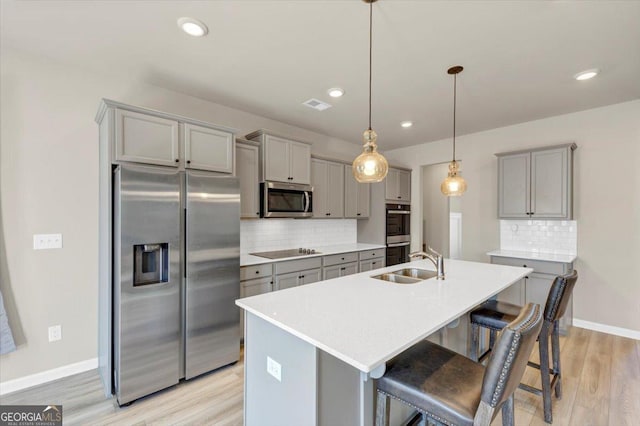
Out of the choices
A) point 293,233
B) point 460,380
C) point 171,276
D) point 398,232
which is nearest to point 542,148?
point 398,232

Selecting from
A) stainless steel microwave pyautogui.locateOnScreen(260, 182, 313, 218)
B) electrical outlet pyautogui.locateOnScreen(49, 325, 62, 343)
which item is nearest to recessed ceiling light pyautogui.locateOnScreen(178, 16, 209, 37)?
stainless steel microwave pyautogui.locateOnScreen(260, 182, 313, 218)

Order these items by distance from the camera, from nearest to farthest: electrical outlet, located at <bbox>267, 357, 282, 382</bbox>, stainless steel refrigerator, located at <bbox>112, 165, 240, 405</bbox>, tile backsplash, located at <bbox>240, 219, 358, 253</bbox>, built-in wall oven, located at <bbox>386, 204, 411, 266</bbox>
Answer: electrical outlet, located at <bbox>267, 357, 282, 382</bbox>, stainless steel refrigerator, located at <bbox>112, 165, 240, 405</bbox>, tile backsplash, located at <bbox>240, 219, 358, 253</bbox>, built-in wall oven, located at <bbox>386, 204, 411, 266</bbox>

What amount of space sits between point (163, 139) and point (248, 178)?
1042 millimetres

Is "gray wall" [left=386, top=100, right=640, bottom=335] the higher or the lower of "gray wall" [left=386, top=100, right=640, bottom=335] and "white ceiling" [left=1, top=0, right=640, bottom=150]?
the lower

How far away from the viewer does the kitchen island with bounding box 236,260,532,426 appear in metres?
1.22

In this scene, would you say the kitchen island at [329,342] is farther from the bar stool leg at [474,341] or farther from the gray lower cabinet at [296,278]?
the gray lower cabinet at [296,278]

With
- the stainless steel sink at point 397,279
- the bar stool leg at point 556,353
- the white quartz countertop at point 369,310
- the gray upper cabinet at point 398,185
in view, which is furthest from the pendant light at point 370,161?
the gray upper cabinet at point 398,185

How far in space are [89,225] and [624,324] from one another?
19.0 feet

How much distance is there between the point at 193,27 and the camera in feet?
6.62

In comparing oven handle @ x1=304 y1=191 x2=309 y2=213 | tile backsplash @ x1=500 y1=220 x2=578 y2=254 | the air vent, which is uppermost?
the air vent

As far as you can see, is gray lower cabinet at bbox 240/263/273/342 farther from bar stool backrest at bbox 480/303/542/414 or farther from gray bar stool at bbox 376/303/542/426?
bar stool backrest at bbox 480/303/542/414

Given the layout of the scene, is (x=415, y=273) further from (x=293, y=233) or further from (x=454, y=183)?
(x=293, y=233)

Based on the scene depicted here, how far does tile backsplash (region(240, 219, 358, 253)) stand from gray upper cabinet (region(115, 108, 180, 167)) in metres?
1.37

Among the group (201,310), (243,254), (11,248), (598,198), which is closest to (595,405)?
(598,198)
